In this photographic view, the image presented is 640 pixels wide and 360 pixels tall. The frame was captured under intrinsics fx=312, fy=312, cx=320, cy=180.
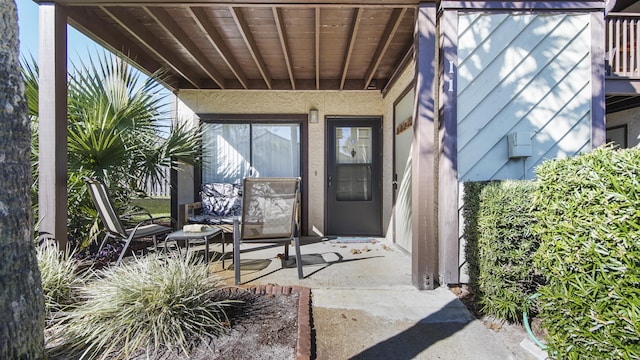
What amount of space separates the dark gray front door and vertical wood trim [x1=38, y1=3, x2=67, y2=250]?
389cm

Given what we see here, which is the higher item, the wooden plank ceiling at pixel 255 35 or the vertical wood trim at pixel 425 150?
the wooden plank ceiling at pixel 255 35

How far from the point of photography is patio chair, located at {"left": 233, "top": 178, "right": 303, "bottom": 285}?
313 centimetres

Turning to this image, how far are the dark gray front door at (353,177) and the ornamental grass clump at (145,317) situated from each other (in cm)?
385

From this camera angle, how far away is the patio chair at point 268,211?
3135mm

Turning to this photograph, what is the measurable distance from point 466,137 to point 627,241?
1.78 meters

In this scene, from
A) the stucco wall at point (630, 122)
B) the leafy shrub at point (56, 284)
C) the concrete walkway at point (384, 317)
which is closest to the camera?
the concrete walkway at point (384, 317)

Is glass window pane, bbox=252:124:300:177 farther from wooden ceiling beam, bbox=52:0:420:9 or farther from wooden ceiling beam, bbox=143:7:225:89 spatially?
wooden ceiling beam, bbox=52:0:420:9

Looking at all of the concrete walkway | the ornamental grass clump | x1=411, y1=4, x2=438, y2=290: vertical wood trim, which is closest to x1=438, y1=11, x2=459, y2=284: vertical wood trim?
x1=411, y1=4, x2=438, y2=290: vertical wood trim

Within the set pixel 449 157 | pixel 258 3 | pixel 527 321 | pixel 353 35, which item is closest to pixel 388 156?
pixel 353 35

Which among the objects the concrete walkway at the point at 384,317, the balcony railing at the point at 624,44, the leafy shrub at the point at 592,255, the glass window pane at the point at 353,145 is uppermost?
the balcony railing at the point at 624,44

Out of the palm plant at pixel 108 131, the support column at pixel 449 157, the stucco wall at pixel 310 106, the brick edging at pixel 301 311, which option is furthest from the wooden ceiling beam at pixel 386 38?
the palm plant at pixel 108 131

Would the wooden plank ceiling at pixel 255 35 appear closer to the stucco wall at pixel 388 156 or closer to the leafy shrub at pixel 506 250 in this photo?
the stucco wall at pixel 388 156

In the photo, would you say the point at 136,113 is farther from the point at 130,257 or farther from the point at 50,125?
the point at 130,257

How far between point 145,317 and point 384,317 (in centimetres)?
164
